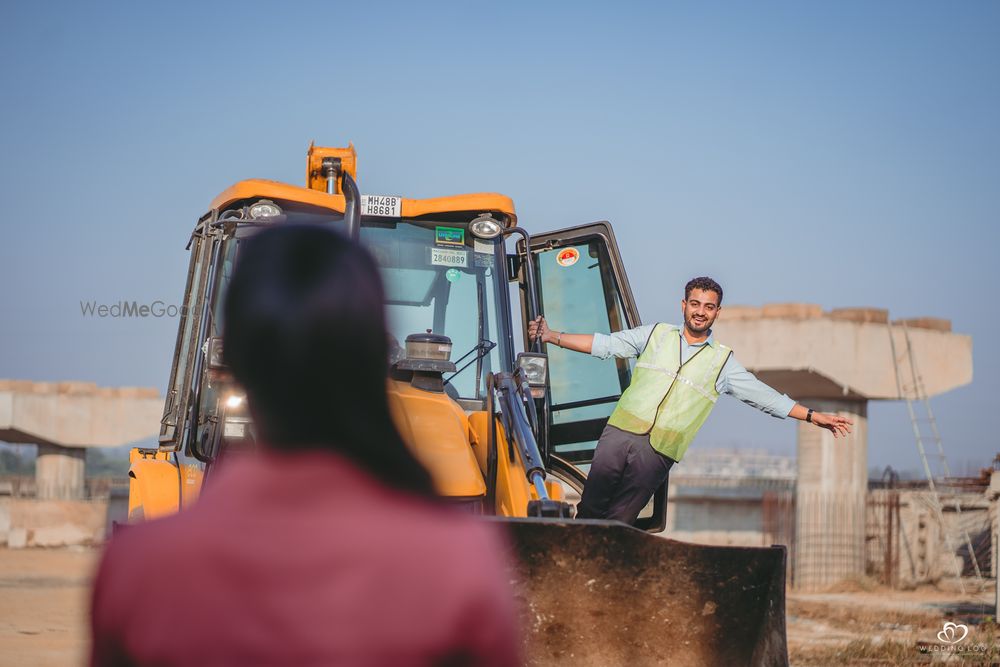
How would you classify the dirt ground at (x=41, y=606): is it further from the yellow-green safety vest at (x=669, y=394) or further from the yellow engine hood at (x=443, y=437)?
the yellow-green safety vest at (x=669, y=394)

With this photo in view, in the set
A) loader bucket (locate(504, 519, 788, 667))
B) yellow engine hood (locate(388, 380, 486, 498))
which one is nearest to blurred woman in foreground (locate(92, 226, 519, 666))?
loader bucket (locate(504, 519, 788, 667))

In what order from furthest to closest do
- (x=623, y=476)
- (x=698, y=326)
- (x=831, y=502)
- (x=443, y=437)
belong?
(x=831, y=502) < (x=698, y=326) < (x=623, y=476) < (x=443, y=437)

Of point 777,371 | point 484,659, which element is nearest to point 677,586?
point 484,659

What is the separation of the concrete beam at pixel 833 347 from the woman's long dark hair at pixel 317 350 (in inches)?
734

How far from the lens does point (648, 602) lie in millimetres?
4918

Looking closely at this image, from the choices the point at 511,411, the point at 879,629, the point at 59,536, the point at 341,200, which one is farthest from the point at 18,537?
the point at 511,411

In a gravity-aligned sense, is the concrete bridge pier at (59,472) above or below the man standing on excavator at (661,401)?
below

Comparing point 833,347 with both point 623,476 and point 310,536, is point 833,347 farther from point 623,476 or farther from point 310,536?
point 310,536

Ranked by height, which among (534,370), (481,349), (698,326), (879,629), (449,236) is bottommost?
(879,629)

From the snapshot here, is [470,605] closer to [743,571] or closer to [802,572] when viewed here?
[743,571]

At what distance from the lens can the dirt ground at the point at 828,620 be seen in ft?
34.5

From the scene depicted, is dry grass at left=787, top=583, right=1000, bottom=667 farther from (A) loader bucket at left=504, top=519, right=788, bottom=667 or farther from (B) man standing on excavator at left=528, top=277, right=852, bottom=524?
(A) loader bucket at left=504, top=519, right=788, bottom=667

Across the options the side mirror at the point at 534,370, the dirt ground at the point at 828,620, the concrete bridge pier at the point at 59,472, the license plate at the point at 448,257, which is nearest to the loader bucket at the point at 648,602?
the side mirror at the point at 534,370

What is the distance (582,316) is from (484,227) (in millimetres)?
824
